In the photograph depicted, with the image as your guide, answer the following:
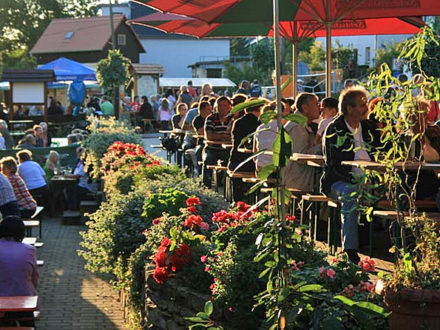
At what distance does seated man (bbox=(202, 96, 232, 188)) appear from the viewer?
1396 centimetres

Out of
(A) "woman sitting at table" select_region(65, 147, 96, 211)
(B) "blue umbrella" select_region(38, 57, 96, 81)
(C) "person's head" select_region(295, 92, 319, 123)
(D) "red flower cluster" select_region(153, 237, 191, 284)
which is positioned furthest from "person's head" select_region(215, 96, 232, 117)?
(B) "blue umbrella" select_region(38, 57, 96, 81)

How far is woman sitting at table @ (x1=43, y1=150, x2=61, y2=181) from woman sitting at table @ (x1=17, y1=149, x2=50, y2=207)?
4.96ft

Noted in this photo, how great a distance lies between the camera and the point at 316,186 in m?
9.99

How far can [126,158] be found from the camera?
45.5 feet

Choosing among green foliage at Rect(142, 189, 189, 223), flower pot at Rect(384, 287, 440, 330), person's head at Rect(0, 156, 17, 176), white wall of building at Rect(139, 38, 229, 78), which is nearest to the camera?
flower pot at Rect(384, 287, 440, 330)

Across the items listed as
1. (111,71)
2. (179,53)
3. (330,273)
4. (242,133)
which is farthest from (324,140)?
(179,53)

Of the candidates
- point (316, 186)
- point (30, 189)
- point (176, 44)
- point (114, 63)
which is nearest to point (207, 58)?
point (176, 44)

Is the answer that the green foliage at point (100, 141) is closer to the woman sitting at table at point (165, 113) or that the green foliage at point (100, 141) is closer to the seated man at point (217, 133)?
the seated man at point (217, 133)

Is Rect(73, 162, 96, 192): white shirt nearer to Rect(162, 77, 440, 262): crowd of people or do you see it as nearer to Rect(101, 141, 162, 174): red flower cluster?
Rect(101, 141, 162, 174): red flower cluster

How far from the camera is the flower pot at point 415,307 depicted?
4.34m

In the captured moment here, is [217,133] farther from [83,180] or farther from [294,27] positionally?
[83,180]

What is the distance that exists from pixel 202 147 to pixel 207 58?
66.3 metres

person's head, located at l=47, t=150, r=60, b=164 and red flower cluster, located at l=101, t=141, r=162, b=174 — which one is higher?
red flower cluster, located at l=101, t=141, r=162, b=174

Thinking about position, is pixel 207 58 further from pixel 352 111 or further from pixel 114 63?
pixel 352 111
